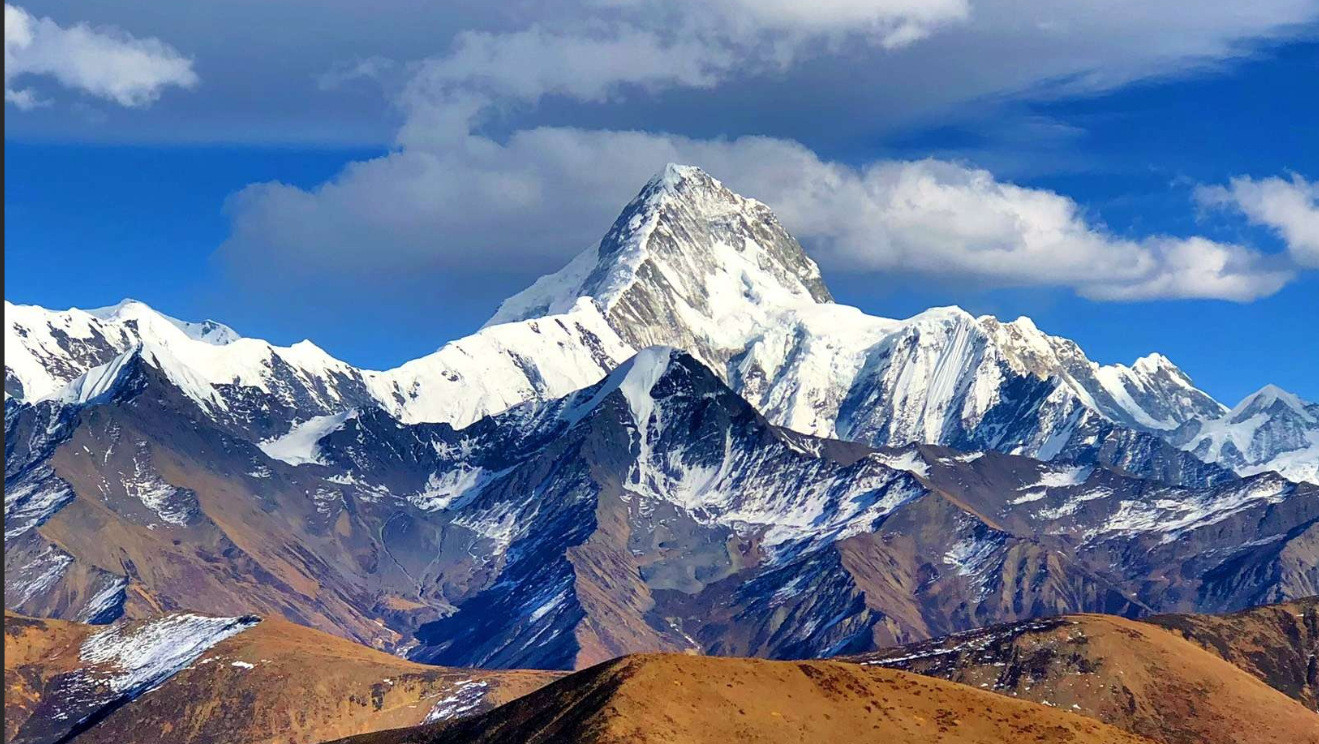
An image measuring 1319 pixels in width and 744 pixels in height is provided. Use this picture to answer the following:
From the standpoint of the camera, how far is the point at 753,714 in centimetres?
18925

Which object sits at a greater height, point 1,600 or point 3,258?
point 3,258

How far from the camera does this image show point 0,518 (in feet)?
93.2

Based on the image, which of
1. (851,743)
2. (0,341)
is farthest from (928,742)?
(0,341)

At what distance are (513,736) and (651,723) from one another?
21552mm

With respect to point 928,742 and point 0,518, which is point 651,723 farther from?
point 0,518

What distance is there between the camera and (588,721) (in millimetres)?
177375

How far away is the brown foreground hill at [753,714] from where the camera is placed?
595ft

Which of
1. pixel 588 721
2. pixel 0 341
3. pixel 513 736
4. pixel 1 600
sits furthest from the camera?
pixel 513 736

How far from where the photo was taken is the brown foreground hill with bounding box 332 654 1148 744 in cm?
18125

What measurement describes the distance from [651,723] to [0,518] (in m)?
152

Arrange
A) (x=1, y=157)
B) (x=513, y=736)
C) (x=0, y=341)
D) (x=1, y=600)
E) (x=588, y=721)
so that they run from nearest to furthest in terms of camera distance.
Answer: (x=1, y=157)
(x=1, y=600)
(x=0, y=341)
(x=588, y=721)
(x=513, y=736)

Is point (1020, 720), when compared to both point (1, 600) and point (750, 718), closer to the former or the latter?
point (750, 718)

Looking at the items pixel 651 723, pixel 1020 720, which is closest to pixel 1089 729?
pixel 1020 720

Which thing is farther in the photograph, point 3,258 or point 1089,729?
point 1089,729
